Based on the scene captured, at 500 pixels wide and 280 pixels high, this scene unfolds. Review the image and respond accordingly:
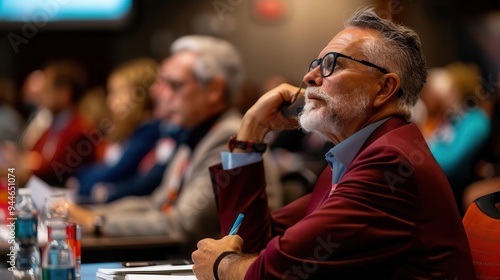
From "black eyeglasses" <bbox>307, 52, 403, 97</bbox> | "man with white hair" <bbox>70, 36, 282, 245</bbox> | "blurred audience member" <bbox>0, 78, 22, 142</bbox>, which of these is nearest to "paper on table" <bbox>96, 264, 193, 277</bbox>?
"black eyeglasses" <bbox>307, 52, 403, 97</bbox>

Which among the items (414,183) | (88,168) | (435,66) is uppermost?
(414,183)

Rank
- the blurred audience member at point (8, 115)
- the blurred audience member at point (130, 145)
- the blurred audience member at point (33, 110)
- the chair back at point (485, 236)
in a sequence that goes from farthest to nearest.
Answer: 1. the blurred audience member at point (8, 115)
2. the blurred audience member at point (33, 110)
3. the blurred audience member at point (130, 145)
4. the chair back at point (485, 236)

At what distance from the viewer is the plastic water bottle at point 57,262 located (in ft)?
5.96

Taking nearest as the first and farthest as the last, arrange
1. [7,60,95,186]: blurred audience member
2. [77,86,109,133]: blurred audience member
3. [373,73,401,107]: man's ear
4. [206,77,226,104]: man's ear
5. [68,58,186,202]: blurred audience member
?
1. [373,73,401,107]: man's ear
2. [206,77,226,104]: man's ear
3. [68,58,186,202]: blurred audience member
4. [7,60,95,186]: blurred audience member
5. [77,86,109,133]: blurred audience member

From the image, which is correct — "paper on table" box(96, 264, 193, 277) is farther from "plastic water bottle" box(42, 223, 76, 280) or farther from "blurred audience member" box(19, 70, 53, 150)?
"blurred audience member" box(19, 70, 53, 150)

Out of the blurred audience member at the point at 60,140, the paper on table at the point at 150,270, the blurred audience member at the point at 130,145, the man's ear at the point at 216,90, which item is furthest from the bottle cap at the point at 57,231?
the blurred audience member at the point at 60,140

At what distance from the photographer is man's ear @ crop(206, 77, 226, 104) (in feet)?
13.8

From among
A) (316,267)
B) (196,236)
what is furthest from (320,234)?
(196,236)

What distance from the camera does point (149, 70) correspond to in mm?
6992

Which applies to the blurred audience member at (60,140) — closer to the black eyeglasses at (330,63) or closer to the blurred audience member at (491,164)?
the blurred audience member at (491,164)

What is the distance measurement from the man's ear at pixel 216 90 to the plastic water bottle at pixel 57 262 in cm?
240

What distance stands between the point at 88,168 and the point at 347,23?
16.3 ft

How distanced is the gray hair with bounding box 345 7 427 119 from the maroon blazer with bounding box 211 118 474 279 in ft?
0.82

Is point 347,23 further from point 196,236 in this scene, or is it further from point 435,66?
point 435,66
